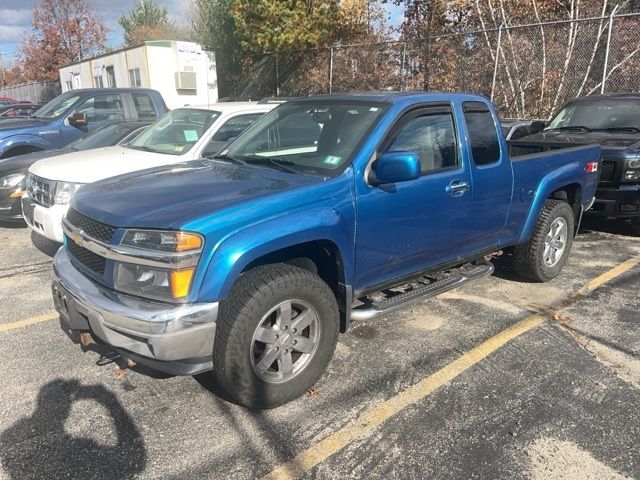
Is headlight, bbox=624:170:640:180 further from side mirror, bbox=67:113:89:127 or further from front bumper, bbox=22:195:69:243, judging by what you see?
side mirror, bbox=67:113:89:127

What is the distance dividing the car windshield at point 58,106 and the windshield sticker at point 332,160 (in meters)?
7.39

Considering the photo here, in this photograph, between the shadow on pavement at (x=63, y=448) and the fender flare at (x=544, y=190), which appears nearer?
the shadow on pavement at (x=63, y=448)

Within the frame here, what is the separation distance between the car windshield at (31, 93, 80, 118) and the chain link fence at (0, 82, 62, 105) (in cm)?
2485

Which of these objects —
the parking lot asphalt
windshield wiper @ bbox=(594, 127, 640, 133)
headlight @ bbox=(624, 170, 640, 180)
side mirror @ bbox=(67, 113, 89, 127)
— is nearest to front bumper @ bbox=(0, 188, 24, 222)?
side mirror @ bbox=(67, 113, 89, 127)

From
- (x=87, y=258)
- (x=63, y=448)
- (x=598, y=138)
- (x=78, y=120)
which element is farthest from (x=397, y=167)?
(x=78, y=120)

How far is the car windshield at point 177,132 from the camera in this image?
5977 millimetres

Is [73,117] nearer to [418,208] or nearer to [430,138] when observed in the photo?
[430,138]

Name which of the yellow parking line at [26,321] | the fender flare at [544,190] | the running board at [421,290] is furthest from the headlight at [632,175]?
the yellow parking line at [26,321]

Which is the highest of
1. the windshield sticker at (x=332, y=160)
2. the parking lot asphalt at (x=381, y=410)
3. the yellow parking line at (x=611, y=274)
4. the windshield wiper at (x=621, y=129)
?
the windshield sticker at (x=332, y=160)

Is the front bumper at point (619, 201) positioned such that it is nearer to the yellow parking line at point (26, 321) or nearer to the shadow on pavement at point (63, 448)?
the shadow on pavement at point (63, 448)

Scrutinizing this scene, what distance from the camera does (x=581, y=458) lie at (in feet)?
8.73

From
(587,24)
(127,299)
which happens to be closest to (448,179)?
(127,299)

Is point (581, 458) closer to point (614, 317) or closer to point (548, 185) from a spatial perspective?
point (614, 317)

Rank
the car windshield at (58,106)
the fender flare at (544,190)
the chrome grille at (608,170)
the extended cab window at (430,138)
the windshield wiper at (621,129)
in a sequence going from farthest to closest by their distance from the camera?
A: the car windshield at (58,106), the windshield wiper at (621,129), the chrome grille at (608,170), the fender flare at (544,190), the extended cab window at (430,138)
